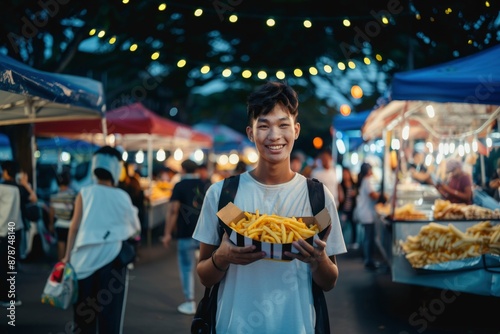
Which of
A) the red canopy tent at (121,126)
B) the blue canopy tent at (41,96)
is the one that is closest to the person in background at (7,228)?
the blue canopy tent at (41,96)

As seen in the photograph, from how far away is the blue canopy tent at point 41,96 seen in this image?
5.61 metres

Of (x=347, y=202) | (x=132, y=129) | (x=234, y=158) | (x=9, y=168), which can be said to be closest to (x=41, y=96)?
(x=9, y=168)

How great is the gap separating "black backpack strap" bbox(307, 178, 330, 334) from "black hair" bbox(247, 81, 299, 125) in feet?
1.28

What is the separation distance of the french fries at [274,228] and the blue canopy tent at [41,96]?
348 cm

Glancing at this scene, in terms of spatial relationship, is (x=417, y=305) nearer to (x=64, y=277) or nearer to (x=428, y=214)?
(x=428, y=214)

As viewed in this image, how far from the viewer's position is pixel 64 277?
516 centimetres

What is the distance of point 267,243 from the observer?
2623 mm

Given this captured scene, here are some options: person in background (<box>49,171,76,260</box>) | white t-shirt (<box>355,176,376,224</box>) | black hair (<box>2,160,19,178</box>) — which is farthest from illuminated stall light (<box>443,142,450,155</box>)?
black hair (<box>2,160,19,178</box>)

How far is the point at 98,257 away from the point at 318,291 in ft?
9.40

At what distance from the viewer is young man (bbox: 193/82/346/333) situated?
2822mm

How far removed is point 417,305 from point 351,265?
366 cm

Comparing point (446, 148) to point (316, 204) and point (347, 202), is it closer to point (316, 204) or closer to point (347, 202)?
point (347, 202)

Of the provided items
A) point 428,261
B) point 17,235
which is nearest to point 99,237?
point 17,235

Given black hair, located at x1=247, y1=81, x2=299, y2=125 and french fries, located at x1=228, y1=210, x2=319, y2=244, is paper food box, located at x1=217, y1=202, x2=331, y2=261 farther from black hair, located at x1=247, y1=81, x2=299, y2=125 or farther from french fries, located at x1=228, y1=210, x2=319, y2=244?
black hair, located at x1=247, y1=81, x2=299, y2=125
